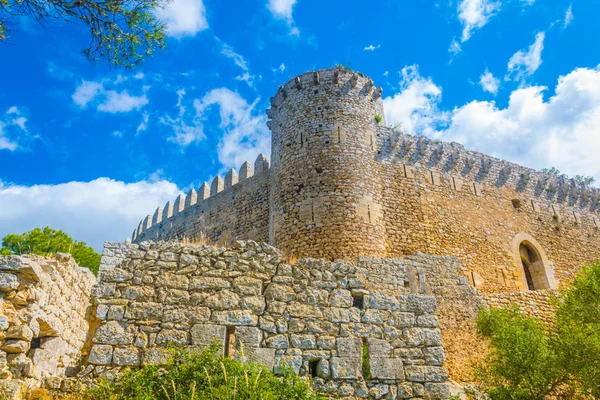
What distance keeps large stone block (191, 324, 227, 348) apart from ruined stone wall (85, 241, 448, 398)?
1cm

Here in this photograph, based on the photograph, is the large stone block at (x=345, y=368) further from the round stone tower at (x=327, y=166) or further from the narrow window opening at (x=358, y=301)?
the round stone tower at (x=327, y=166)

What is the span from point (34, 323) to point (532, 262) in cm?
1704

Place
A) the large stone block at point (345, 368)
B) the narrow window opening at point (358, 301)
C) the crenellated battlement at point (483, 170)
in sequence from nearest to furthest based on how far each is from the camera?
1. the large stone block at point (345, 368)
2. the narrow window opening at point (358, 301)
3. the crenellated battlement at point (483, 170)

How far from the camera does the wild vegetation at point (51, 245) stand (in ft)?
56.2

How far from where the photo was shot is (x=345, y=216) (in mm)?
11828

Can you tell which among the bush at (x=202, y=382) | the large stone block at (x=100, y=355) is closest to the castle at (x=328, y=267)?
the large stone block at (x=100, y=355)

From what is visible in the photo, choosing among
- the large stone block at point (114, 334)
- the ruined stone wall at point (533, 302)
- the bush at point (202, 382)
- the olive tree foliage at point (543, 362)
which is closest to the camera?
the bush at point (202, 382)

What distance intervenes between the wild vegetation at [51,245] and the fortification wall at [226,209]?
11.3 ft

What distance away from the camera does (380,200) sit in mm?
13266

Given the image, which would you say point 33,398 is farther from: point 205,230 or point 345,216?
point 205,230

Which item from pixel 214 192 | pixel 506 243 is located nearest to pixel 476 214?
pixel 506 243

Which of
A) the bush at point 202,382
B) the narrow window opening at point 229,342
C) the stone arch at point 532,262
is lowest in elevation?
the bush at point 202,382

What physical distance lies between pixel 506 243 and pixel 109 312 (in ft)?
48.4

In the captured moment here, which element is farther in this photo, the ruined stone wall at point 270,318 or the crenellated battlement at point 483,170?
the crenellated battlement at point 483,170
